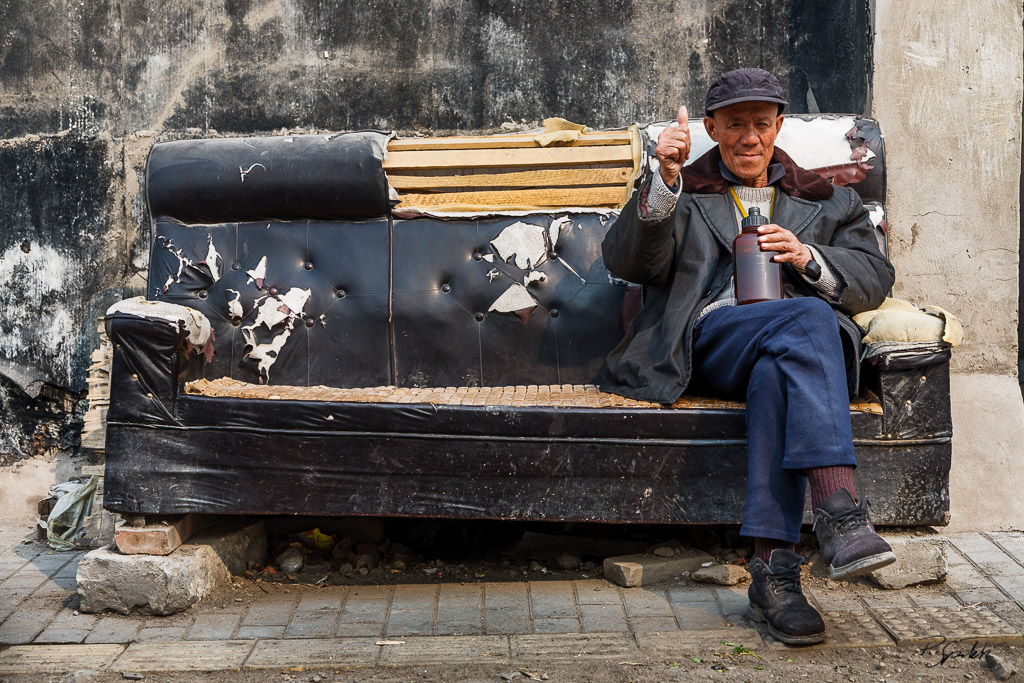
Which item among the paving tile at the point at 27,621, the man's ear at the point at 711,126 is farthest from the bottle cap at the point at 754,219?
the paving tile at the point at 27,621

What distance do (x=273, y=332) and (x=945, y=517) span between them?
229 cm

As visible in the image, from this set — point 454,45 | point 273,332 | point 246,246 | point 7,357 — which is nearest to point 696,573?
point 273,332

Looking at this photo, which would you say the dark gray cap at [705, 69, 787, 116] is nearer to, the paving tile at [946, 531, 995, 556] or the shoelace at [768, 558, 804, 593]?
the shoelace at [768, 558, 804, 593]

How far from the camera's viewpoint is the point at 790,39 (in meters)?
4.25

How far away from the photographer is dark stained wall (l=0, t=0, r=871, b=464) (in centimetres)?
416

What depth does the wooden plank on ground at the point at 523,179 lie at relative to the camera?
3.54m

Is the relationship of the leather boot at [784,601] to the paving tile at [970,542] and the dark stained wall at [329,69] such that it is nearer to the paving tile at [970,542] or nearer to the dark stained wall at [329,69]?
the paving tile at [970,542]

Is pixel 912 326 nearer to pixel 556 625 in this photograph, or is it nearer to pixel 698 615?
pixel 698 615

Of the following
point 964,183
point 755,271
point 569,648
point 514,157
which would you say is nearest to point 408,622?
point 569,648

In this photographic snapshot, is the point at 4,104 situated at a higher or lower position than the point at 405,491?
higher

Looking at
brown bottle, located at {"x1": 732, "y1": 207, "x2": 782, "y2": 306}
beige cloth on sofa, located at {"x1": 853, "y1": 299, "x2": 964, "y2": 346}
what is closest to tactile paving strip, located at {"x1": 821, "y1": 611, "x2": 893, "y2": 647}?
beige cloth on sofa, located at {"x1": 853, "y1": 299, "x2": 964, "y2": 346}

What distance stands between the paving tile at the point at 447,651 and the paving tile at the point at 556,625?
121 mm

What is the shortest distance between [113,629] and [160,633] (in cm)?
15

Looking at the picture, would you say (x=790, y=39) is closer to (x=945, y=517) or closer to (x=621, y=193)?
(x=621, y=193)
